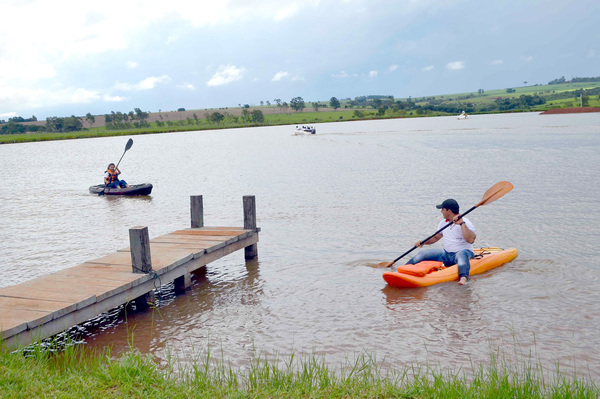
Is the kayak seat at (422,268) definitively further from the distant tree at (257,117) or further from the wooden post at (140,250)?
the distant tree at (257,117)

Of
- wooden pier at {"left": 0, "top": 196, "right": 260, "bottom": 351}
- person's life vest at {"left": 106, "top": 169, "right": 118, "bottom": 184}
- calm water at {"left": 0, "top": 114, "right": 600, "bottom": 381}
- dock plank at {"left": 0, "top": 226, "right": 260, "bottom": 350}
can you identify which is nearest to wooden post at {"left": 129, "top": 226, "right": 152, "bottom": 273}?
wooden pier at {"left": 0, "top": 196, "right": 260, "bottom": 351}

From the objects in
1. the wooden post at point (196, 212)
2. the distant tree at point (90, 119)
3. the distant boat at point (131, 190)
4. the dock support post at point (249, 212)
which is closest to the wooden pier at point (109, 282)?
the dock support post at point (249, 212)

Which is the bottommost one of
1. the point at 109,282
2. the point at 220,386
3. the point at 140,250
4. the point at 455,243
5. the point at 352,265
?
the point at 352,265

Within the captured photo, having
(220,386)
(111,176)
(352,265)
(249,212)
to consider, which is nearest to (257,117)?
(111,176)

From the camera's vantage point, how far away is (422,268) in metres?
9.37

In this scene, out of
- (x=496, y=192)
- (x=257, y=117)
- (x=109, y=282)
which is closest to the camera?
(x=109, y=282)

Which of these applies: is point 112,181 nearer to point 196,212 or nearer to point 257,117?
point 196,212

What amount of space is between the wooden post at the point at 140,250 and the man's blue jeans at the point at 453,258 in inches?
187

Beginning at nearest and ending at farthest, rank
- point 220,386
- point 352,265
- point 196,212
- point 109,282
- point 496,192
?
point 220,386 → point 109,282 → point 496,192 → point 352,265 → point 196,212

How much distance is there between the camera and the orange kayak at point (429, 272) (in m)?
9.11

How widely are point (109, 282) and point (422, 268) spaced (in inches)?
202

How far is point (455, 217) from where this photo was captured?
920cm

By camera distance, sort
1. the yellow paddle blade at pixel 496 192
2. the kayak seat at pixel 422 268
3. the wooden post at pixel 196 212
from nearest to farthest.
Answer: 1. the kayak seat at pixel 422 268
2. the yellow paddle blade at pixel 496 192
3. the wooden post at pixel 196 212

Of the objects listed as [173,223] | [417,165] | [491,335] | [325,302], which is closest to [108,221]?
[173,223]
